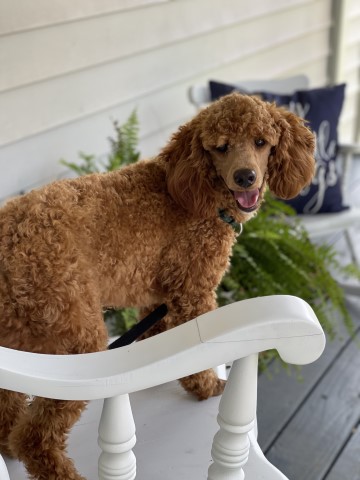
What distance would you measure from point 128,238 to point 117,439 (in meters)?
0.30

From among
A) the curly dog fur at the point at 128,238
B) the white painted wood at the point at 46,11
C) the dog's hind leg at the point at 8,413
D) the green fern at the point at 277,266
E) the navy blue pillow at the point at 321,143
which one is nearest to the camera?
the curly dog fur at the point at 128,238

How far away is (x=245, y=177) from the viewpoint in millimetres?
816

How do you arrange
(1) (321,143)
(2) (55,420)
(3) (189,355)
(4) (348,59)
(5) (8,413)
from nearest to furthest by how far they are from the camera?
(3) (189,355), (2) (55,420), (5) (8,413), (1) (321,143), (4) (348,59)

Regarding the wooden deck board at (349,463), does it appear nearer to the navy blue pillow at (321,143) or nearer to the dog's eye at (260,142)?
the navy blue pillow at (321,143)

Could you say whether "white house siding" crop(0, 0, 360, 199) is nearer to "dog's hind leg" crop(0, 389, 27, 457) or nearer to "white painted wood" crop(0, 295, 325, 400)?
"dog's hind leg" crop(0, 389, 27, 457)

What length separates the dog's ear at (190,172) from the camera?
2.85ft

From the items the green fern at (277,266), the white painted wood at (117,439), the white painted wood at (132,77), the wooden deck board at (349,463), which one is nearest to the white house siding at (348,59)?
the white painted wood at (132,77)

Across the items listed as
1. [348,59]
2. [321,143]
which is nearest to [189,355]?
[321,143]

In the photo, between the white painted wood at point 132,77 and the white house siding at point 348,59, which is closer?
the white painted wood at point 132,77

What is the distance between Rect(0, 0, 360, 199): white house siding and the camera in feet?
4.96

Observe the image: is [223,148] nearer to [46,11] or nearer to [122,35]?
[46,11]

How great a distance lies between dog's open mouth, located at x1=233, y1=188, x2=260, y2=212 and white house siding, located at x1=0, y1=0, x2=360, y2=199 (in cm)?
85

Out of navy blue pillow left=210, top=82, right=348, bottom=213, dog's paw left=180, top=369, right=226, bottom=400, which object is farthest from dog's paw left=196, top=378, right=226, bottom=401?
navy blue pillow left=210, top=82, right=348, bottom=213

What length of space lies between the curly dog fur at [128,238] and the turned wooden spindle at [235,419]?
21 cm
